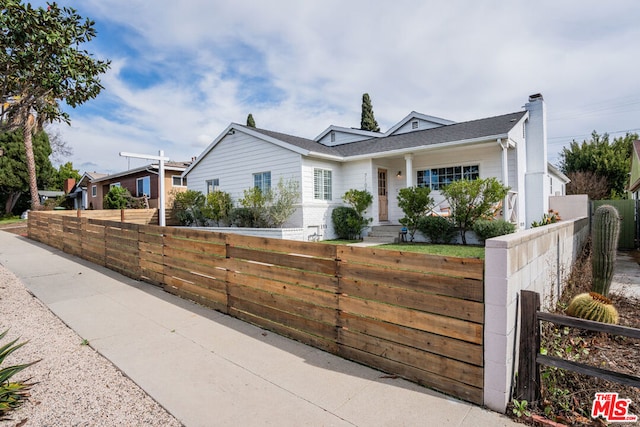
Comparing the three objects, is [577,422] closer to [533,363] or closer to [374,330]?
[533,363]

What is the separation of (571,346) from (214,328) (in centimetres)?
432

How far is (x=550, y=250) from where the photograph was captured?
15.1 ft

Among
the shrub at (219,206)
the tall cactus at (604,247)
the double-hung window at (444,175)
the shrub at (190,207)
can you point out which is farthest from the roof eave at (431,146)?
the shrub at (190,207)

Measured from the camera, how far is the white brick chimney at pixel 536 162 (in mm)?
12859

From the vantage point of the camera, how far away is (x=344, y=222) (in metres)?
13.5

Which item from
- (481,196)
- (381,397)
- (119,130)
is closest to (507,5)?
(481,196)

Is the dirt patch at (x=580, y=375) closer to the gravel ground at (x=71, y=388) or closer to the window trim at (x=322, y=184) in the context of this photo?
the gravel ground at (x=71, y=388)

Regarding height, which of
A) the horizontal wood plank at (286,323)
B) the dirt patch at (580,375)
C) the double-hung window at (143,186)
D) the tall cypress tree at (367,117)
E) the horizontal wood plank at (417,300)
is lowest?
the dirt patch at (580,375)

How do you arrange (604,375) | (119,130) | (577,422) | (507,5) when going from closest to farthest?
(604,375), (577,422), (507,5), (119,130)

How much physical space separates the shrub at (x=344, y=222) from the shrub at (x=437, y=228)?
2.77 metres

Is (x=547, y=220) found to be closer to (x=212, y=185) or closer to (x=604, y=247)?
(x=604, y=247)

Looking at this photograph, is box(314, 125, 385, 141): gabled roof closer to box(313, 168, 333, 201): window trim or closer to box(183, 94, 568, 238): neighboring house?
box(183, 94, 568, 238): neighboring house

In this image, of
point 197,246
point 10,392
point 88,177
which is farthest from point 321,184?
point 88,177

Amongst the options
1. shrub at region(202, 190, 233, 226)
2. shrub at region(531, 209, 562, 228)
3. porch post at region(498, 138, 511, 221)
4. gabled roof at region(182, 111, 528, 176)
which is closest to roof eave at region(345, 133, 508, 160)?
gabled roof at region(182, 111, 528, 176)
